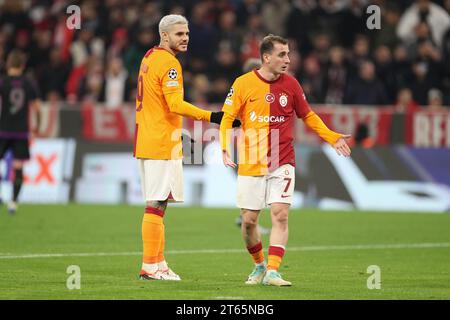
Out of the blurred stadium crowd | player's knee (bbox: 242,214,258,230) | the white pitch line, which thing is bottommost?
the white pitch line

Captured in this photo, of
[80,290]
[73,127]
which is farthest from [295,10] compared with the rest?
[80,290]

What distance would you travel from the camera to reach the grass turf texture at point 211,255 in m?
10.3

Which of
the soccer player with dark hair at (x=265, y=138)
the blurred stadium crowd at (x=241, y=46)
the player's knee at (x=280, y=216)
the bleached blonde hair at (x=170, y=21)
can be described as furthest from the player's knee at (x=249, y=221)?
the blurred stadium crowd at (x=241, y=46)

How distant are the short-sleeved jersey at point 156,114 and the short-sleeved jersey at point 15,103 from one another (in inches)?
352

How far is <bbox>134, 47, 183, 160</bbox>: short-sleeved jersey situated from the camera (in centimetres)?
1141

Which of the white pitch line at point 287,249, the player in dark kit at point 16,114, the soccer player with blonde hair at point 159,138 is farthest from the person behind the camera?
the player in dark kit at point 16,114

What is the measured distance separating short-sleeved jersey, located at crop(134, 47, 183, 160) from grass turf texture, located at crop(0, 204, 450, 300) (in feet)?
4.18

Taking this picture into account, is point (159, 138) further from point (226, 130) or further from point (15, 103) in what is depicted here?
point (15, 103)

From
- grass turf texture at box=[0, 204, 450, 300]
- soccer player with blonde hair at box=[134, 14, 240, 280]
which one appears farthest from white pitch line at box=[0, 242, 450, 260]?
soccer player with blonde hair at box=[134, 14, 240, 280]

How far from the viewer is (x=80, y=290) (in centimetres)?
1016

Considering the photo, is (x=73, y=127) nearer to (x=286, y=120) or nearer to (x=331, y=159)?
(x=331, y=159)

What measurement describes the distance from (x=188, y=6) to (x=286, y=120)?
17423 millimetres

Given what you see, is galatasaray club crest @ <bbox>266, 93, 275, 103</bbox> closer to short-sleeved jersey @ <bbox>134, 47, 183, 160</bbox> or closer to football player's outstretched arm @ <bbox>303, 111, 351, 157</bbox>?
football player's outstretched arm @ <bbox>303, 111, 351, 157</bbox>

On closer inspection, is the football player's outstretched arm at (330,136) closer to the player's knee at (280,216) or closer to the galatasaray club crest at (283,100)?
the galatasaray club crest at (283,100)
